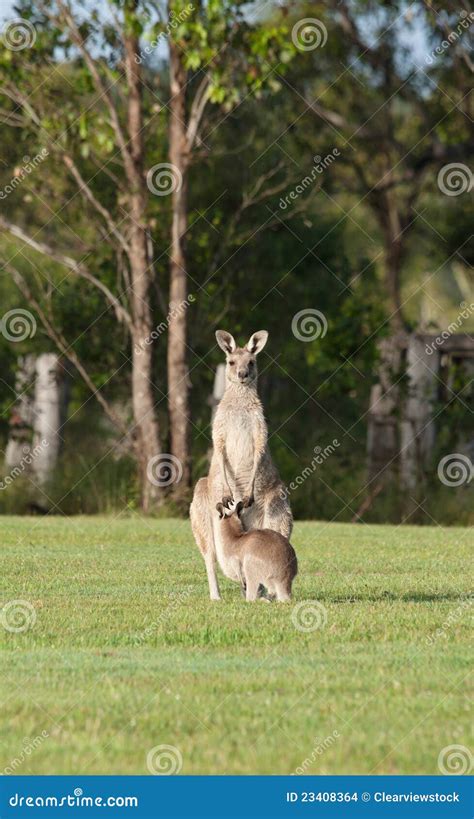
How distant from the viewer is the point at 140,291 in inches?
883

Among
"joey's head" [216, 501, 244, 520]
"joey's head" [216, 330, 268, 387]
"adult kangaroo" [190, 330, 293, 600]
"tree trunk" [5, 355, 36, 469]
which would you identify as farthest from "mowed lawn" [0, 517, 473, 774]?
"tree trunk" [5, 355, 36, 469]

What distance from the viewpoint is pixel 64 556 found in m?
15.2

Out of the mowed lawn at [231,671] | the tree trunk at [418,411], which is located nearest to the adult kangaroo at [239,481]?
the mowed lawn at [231,671]

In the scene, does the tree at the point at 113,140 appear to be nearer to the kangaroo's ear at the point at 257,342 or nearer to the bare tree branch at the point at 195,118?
the bare tree branch at the point at 195,118

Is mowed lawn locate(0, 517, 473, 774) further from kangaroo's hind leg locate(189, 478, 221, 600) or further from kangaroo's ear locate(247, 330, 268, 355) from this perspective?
kangaroo's ear locate(247, 330, 268, 355)

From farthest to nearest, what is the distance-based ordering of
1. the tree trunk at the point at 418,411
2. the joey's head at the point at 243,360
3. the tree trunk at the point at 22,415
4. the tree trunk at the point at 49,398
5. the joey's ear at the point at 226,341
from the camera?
the tree trunk at the point at 49,398
the tree trunk at the point at 22,415
the tree trunk at the point at 418,411
the joey's ear at the point at 226,341
the joey's head at the point at 243,360

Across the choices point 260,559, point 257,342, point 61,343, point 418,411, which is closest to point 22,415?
point 61,343

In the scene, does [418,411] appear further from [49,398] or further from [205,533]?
[205,533]

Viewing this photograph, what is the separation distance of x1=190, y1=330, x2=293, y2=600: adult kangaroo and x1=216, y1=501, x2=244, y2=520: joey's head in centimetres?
5

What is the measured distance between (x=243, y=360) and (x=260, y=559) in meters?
2.10

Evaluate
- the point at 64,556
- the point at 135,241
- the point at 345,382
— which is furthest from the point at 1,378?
the point at 64,556

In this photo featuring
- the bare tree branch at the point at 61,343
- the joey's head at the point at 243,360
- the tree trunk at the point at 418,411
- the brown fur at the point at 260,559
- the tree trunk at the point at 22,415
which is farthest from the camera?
the tree trunk at the point at 22,415

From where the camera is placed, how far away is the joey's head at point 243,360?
12297mm

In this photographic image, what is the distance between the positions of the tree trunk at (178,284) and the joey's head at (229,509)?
34.7ft
